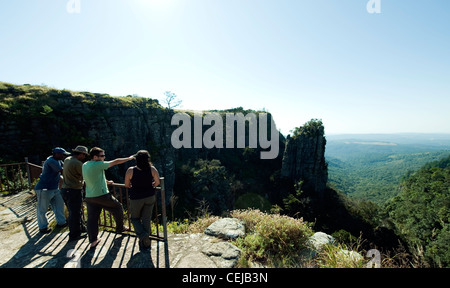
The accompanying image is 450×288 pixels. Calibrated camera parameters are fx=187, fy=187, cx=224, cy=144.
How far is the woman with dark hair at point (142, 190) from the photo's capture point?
367 centimetres

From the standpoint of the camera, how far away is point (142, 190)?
375cm

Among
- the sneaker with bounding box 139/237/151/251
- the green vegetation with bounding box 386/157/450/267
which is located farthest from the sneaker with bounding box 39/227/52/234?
the green vegetation with bounding box 386/157/450/267

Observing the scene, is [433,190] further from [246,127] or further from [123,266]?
[123,266]

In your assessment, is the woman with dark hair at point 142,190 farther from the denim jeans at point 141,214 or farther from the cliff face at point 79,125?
the cliff face at point 79,125

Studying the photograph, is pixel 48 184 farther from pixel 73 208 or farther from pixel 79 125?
pixel 79 125

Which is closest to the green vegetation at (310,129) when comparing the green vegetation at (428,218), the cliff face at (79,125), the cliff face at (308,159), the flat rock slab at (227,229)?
the cliff face at (308,159)

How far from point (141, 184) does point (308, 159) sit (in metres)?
49.5

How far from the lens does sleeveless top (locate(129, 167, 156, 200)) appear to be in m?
3.68

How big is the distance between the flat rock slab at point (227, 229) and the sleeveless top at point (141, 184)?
207 cm

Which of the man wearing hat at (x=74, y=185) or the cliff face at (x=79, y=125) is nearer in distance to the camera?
the man wearing hat at (x=74, y=185)

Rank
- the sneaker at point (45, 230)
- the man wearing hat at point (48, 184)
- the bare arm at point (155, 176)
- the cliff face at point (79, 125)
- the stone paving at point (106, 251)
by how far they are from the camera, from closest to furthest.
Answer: the stone paving at point (106, 251) → the bare arm at point (155, 176) → the man wearing hat at point (48, 184) → the sneaker at point (45, 230) → the cliff face at point (79, 125)

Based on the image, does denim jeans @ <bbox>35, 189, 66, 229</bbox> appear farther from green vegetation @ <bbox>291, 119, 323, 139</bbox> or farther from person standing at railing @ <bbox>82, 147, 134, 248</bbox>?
green vegetation @ <bbox>291, 119, 323, 139</bbox>

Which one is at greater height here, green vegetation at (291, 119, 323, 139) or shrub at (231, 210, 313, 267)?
green vegetation at (291, 119, 323, 139)
